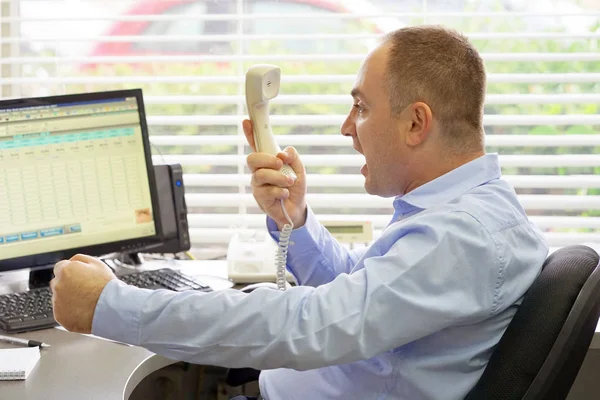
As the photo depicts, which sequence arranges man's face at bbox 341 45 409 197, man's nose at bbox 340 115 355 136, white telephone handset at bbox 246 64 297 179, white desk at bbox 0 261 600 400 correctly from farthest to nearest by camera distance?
1. white telephone handset at bbox 246 64 297 179
2. man's nose at bbox 340 115 355 136
3. man's face at bbox 341 45 409 197
4. white desk at bbox 0 261 600 400

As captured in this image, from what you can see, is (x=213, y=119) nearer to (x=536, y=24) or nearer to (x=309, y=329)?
(x=536, y=24)

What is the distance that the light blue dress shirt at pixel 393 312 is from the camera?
1.30 metres

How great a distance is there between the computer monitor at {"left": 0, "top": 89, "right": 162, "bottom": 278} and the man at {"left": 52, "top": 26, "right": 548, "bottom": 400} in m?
0.65

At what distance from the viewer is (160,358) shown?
165cm

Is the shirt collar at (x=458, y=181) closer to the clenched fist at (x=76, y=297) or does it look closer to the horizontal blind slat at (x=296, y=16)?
the clenched fist at (x=76, y=297)

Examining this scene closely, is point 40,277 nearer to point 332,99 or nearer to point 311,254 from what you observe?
point 311,254

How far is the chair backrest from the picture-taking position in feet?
4.19

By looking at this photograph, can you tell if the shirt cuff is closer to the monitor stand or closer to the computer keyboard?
the computer keyboard

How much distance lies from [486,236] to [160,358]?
0.69m

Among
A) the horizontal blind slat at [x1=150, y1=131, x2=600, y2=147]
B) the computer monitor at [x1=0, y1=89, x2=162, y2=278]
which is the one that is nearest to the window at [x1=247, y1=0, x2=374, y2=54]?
the horizontal blind slat at [x1=150, y1=131, x2=600, y2=147]

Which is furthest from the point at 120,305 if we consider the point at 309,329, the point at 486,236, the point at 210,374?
the point at 210,374

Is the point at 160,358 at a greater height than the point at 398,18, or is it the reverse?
the point at 398,18

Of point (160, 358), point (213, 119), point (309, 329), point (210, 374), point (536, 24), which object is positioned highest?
point (536, 24)

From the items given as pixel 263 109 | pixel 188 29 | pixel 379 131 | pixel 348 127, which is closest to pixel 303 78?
pixel 188 29
